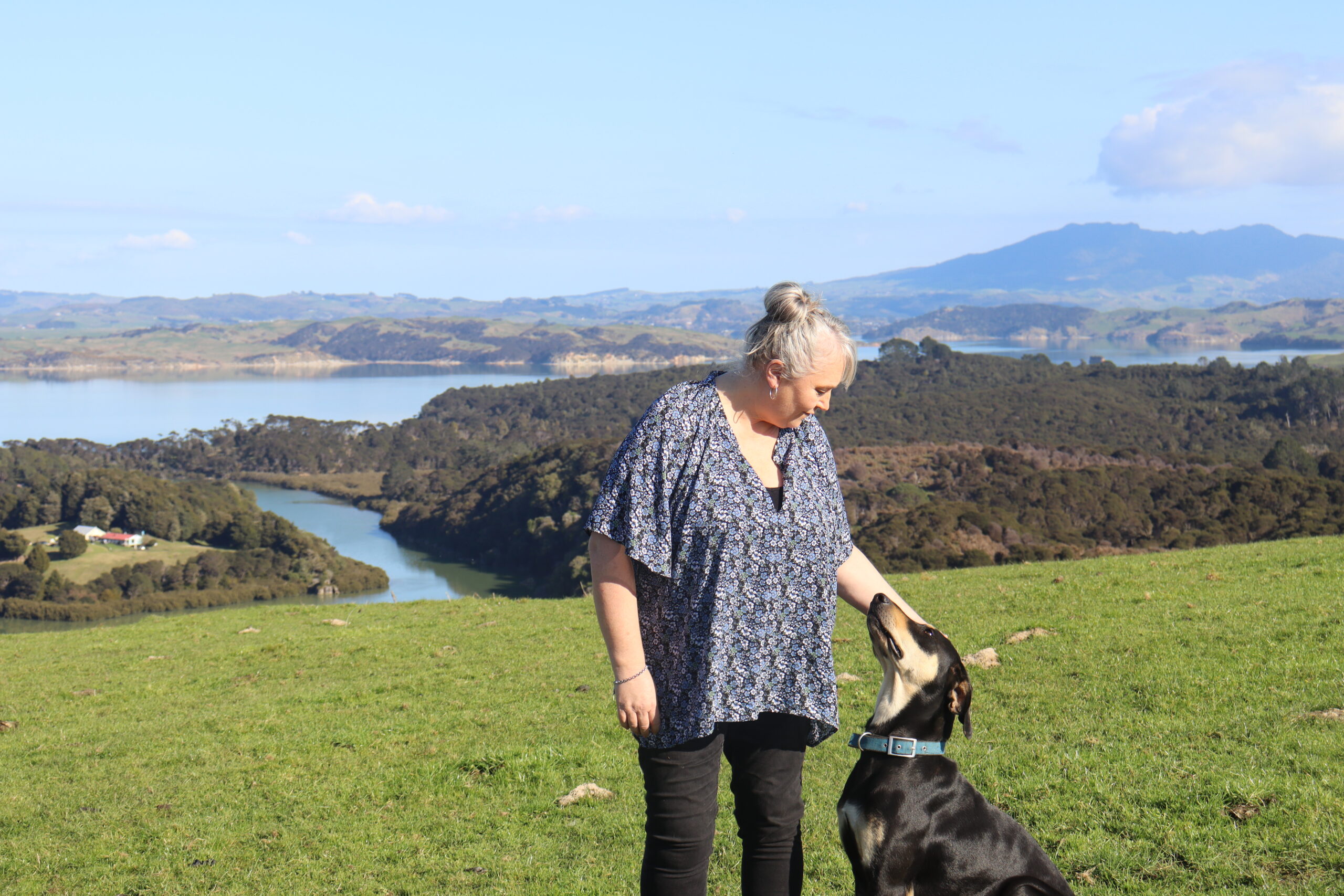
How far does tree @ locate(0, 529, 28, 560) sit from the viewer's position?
42.4m

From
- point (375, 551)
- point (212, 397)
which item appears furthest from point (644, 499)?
point (212, 397)

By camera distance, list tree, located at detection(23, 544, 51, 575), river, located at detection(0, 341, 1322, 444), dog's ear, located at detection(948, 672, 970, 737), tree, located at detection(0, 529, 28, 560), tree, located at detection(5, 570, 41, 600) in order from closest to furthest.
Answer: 1. dog's ear, located at detection(948, 672, 970, 737)
2. tree, located at detection(5, 570, 41, 600)
3. tree, located at detection(23, 544, 51, 575)
4. tree, located at detection(0, 529, 28, 560)
5. river, located at detection(0, 341, 1322, 444)

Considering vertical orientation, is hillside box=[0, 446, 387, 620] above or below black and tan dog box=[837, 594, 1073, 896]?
below

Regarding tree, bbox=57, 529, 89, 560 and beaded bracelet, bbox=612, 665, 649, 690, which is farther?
tree, bbox=57, 529, 89, 560

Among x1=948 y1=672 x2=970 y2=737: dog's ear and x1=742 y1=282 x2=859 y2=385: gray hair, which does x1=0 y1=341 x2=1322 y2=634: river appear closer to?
x1=948 y1=672 x2=970 y2=737: dog's ear

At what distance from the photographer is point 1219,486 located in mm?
32000

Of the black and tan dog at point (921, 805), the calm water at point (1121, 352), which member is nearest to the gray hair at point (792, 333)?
the black and tan dog at point (921, 805)

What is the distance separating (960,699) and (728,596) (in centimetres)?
99

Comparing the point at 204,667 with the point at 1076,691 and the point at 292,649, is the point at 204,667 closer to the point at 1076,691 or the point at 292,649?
the point at 292,649

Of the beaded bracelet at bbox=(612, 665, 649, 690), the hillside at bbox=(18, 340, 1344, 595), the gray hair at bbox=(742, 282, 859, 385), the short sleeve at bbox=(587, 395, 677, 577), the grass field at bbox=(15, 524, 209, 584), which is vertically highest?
the gray hair at bbox=(742, 282, 859, 385)

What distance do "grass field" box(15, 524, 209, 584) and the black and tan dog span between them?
45044mm

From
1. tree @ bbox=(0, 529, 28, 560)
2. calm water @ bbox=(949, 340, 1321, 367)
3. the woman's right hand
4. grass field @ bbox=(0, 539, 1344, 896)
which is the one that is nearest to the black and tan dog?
the woman's right hand

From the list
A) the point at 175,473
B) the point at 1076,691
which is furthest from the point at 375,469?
the point at 1076,691

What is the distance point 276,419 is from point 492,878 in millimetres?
91475
